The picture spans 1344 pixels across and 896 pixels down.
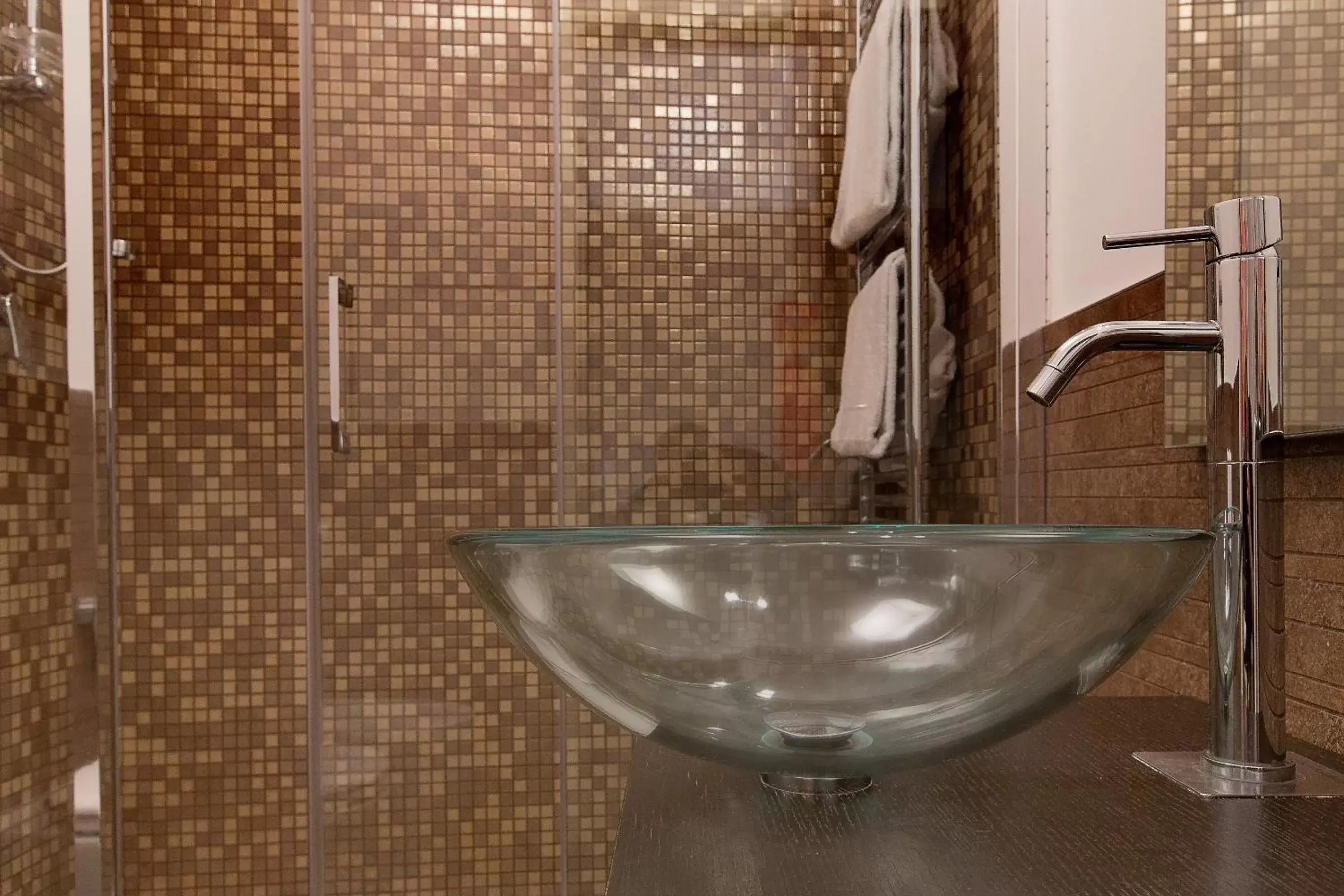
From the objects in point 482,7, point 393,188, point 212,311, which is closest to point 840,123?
point 482,7

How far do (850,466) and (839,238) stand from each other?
344mm

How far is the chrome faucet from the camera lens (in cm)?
51

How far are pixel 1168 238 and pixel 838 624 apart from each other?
0.31 metres

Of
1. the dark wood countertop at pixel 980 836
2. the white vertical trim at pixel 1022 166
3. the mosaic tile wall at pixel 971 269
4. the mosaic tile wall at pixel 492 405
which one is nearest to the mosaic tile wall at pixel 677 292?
the mosaic tile wall at pixel 492 405

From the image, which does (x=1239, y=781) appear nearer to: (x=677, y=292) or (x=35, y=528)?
(x=677, y=292)

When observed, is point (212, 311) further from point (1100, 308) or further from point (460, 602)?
point (1100, 308)

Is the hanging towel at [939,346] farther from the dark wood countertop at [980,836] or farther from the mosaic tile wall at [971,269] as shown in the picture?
the dark wood countertop at [980,836]

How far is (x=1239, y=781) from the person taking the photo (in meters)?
0.50

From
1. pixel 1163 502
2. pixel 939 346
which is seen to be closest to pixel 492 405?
pixel 939 346

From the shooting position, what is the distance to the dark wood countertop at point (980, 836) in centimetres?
37

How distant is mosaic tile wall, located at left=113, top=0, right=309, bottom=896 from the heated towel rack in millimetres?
880

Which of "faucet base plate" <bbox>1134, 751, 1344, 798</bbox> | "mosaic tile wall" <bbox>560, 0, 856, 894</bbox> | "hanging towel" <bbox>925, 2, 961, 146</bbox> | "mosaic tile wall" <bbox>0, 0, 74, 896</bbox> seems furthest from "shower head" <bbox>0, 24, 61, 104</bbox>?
"faucet base plate" <bbox>1134, 751, 1344, 798</bbox>

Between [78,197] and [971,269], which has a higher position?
[78,197]

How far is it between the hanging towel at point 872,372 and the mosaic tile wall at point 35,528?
108 cm
